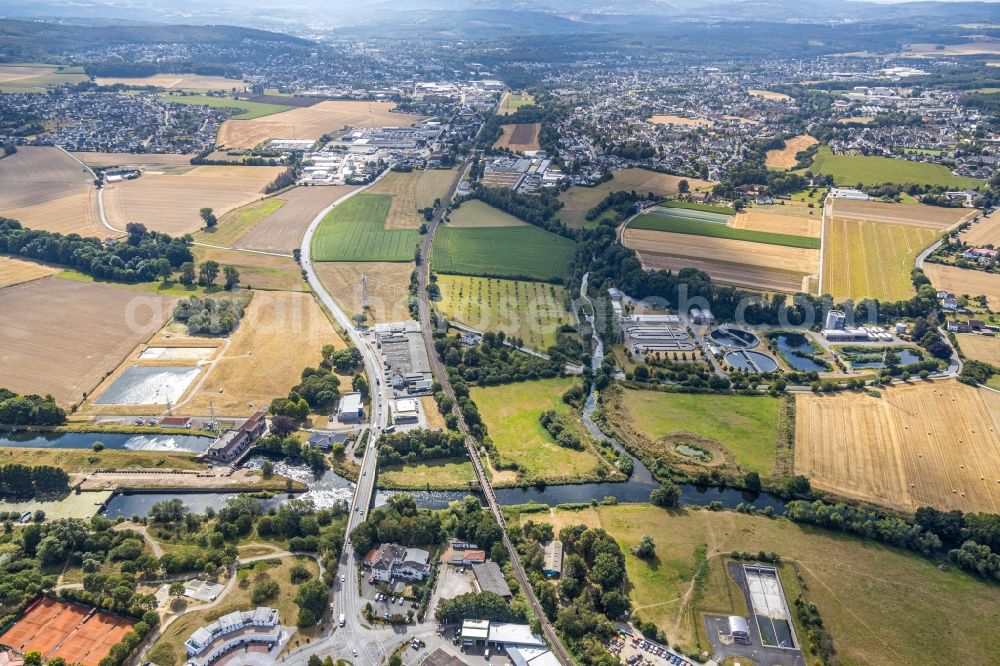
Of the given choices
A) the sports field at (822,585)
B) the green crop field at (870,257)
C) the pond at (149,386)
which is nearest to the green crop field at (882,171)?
the green crop field at (870,257)

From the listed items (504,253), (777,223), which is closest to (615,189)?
(777,223)

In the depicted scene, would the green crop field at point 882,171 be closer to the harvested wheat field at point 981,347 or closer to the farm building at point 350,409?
the harvested wheat field at point 981,347

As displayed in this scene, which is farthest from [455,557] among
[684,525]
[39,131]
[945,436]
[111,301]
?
[39,131]

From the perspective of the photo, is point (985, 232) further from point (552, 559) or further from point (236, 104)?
point (236, 104)

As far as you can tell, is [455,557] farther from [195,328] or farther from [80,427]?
[195,328]

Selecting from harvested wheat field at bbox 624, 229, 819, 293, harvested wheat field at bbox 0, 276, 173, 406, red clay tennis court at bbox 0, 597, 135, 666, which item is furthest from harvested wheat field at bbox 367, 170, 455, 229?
red clay tennis court at bbox 0, 597, 135, 666
